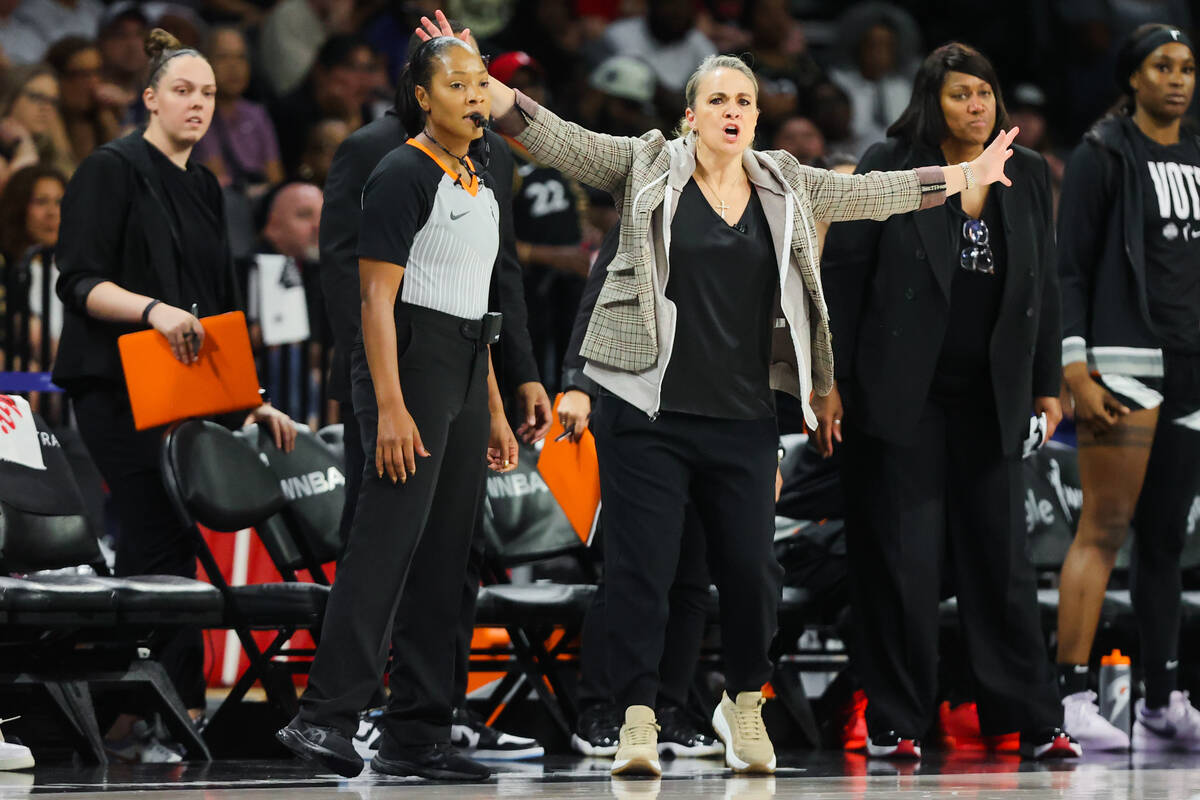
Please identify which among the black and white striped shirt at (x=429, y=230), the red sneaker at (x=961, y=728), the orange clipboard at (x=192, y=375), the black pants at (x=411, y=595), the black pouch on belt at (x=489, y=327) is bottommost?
the red sneaker at (x=961, y=728)

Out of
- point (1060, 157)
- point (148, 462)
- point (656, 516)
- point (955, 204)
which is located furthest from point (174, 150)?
point (1060, 157)

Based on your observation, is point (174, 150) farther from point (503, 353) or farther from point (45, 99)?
point (45, 99)

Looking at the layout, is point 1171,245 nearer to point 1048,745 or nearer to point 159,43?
point 1048,745

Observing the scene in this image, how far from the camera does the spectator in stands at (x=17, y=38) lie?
30.1ft

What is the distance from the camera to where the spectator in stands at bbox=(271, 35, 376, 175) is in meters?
9.49

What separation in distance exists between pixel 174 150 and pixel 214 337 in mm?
601

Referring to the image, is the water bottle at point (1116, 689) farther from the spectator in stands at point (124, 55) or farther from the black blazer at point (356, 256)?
the spectator in stands at point (124, 55)

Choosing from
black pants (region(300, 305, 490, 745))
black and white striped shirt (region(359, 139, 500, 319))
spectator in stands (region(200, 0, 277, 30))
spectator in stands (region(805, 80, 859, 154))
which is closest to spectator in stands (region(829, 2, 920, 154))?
spectator in stands (region(805, 80, 859, 154))

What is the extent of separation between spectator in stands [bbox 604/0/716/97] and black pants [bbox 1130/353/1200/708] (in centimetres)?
526

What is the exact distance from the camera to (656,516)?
4.68 m

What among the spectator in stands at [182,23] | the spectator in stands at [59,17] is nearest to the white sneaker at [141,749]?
the spectator in stands at [182,23]

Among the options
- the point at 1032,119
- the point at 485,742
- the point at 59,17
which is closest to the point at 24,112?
the point at 59,17

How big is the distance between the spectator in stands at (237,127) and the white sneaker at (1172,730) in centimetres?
506

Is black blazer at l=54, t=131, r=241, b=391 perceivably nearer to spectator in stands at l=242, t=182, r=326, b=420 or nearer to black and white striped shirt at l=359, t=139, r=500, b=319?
black and white striped shirt at l=359, t=139, r=500, b=319
